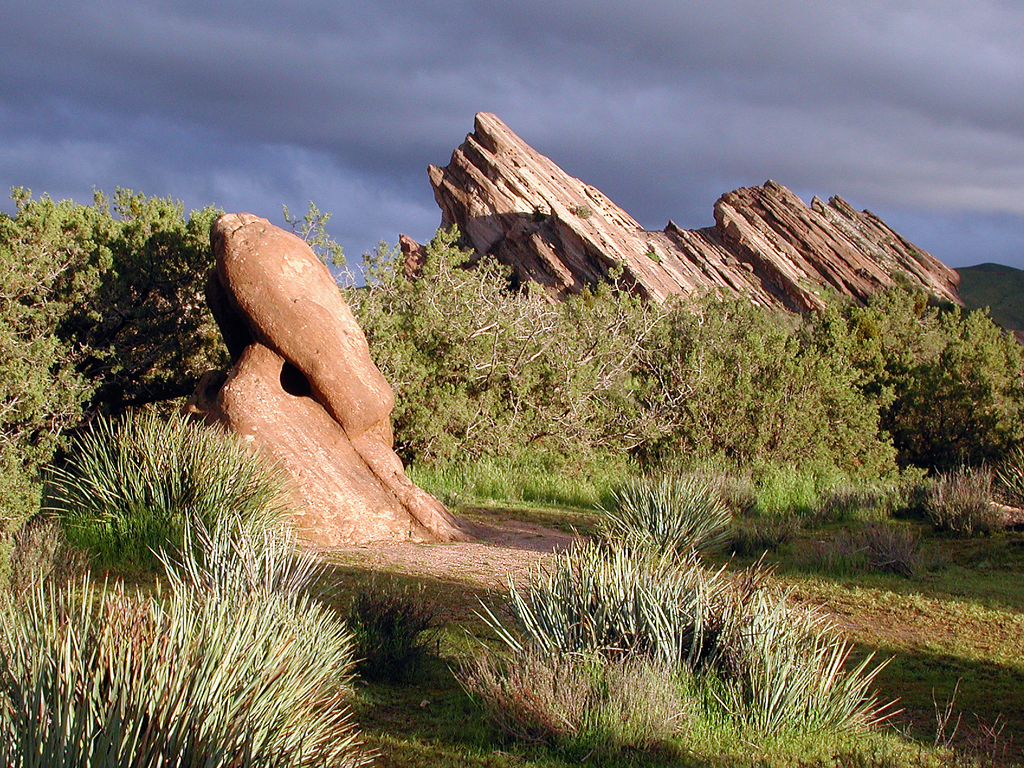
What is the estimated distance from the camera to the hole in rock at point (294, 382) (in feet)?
31.9

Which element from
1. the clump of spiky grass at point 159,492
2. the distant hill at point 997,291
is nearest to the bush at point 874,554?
the clump of spiky grass at point 159,492

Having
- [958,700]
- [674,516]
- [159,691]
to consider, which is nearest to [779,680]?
[958,700]

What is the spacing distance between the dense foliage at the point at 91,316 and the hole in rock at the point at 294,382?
253 cm

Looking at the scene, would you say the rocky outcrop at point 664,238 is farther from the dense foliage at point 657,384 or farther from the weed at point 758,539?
the weed at point 758,539

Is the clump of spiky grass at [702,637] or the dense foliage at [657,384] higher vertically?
the dense foliage at [657,384]

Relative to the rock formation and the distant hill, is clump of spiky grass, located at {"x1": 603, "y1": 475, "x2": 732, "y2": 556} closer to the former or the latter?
the rock formation

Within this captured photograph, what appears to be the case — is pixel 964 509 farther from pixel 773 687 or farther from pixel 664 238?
pixel 664 238

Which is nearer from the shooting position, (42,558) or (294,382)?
(42,558)

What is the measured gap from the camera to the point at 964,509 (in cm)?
1108

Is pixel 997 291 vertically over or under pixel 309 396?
over

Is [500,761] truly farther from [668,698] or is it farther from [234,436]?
[234,436]

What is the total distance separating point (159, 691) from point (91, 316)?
30.1 ft

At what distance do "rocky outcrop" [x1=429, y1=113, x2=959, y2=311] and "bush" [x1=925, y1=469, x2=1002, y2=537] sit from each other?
36.5 m

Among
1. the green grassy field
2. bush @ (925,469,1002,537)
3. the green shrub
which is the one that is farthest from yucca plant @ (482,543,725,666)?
bush @ (925,469,1002,537)
